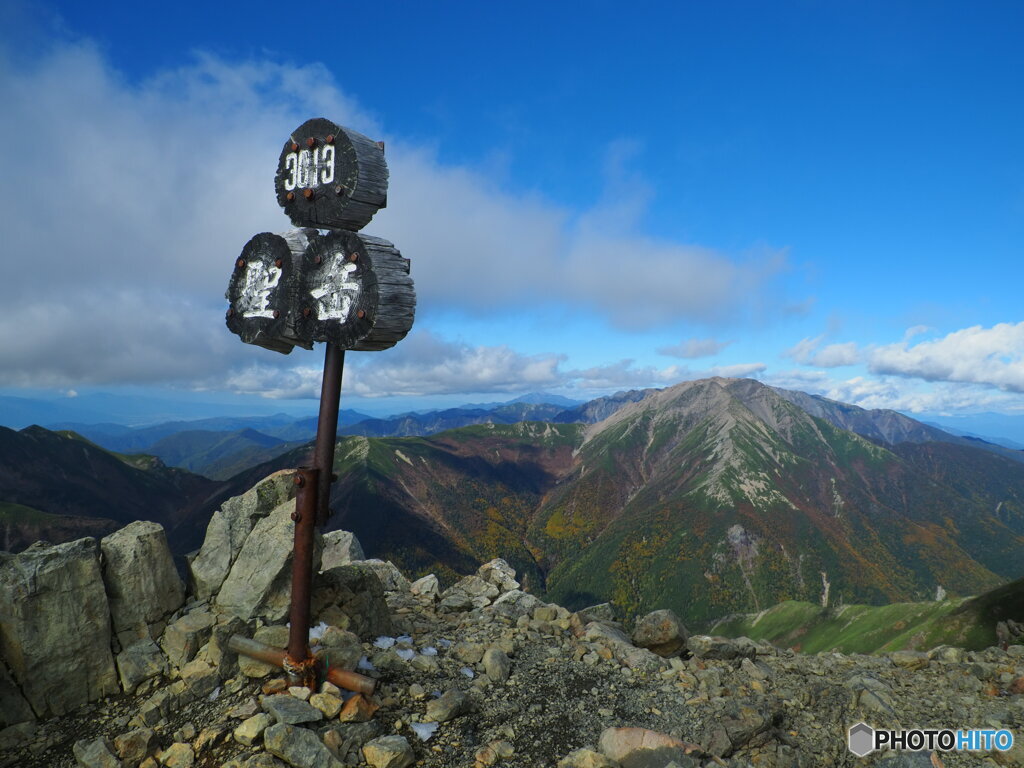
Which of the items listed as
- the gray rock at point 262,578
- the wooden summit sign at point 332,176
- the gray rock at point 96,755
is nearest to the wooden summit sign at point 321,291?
the wooden summit sign at point 332,176

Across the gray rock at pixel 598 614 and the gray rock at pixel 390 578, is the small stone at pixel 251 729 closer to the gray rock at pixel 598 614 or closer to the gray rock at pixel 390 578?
the gray rock at pixel 390 578

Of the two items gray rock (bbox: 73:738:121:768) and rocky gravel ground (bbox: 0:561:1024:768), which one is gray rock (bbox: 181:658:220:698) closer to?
rocky gravel ground (bbox: 0:561:1024:768)

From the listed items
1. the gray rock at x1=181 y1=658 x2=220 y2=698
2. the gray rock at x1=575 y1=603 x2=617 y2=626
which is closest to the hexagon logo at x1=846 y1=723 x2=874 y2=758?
the gray rock at x1=575 y1=603 x2=617 y2=626

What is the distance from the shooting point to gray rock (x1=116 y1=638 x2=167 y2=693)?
32.2ft

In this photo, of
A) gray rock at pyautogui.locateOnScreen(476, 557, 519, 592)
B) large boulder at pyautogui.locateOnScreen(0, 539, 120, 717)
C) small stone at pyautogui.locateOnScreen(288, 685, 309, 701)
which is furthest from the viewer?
gray rock at pyautogui.locateOnScreen(476, 557, 519, 592)

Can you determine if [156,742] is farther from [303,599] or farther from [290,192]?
[290,192]

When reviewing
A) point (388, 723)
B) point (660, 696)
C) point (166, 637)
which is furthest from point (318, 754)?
point (660, 696)

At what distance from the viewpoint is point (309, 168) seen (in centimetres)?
951

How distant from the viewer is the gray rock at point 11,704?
8961 millimetres

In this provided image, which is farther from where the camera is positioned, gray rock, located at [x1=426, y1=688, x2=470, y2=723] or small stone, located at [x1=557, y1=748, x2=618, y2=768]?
gray rock, located at [x1=426, y1=688, x2=470, y2=723]

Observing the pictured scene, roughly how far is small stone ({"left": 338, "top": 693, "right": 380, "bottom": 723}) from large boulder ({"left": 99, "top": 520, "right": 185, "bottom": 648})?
16.3 ft

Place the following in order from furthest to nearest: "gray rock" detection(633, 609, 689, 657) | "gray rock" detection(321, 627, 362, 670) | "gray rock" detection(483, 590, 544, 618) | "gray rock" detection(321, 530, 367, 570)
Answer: "gray rock" detection(321, 530, 367, 570), "gray rock" detection(483, 590, 544, 618), "gray rock" detection(633, 609, 689, 657), "gray rock" detection(321, 627, 362, 670)

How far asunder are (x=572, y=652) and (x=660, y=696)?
7.74 ft

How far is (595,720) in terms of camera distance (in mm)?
10070
